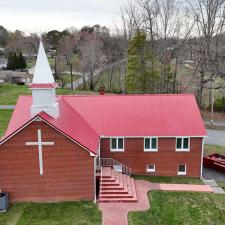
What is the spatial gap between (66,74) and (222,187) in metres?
56.0

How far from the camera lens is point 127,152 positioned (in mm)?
25828

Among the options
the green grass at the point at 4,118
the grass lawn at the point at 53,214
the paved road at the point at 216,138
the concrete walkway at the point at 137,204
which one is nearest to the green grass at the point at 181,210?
the concrete walkway at the point at 137,204

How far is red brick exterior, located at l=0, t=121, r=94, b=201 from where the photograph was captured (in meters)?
20.8

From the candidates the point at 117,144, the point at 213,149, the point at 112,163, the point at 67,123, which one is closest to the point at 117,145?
the point at 117,144

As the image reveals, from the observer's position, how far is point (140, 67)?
48.0m

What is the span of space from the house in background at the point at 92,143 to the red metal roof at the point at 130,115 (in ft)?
0.23

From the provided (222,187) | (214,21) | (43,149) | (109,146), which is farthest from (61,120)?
(214,21)

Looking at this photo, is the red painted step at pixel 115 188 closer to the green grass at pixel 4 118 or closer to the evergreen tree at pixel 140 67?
the green grass at pixel 4 118

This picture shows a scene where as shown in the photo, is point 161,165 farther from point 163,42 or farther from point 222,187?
point 163,42

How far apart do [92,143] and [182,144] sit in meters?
7.14

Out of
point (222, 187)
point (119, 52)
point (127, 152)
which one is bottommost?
point (222, 187)

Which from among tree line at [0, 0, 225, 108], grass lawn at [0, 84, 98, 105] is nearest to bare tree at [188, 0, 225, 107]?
tree line at [0, 0, 225, 108]

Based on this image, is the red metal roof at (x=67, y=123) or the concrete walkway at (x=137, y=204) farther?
the red metal roof at (x=67, y=123)

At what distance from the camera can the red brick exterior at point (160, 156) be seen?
25.7 meters
